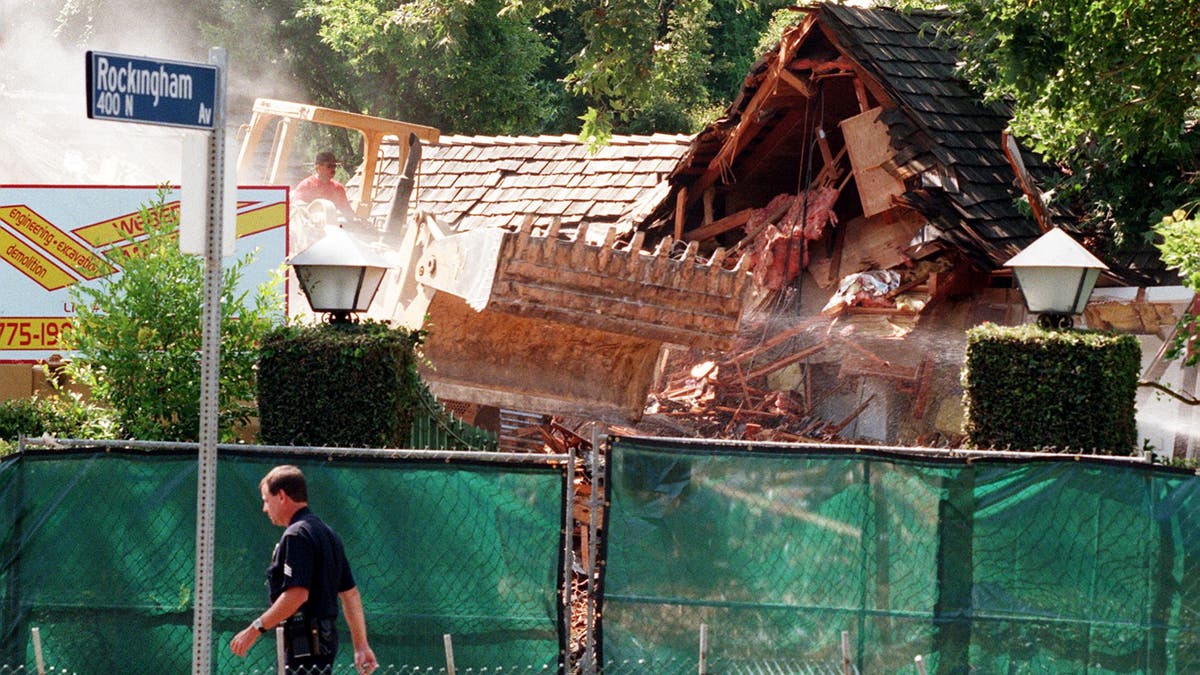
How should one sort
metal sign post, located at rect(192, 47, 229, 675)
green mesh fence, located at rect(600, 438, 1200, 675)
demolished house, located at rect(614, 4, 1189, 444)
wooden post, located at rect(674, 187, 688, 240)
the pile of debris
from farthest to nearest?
wooden post, located at rect(674, 187, 688, 240), the pile of debris, demolished house, located at rect(614, 4, 1189, 444), green mesh fence, located at rect(600, 438, 1200, 675), metal sign post, located at rect(192, 47, 229, 675)

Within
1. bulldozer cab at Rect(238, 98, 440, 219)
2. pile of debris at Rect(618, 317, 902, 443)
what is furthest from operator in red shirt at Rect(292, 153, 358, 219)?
pile of debris at Rect(618, 317, 902, 443)

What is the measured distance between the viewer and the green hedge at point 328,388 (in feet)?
28.9

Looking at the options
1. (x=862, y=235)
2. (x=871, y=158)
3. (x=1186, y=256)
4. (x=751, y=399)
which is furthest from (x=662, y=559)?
(x=862, y=235)

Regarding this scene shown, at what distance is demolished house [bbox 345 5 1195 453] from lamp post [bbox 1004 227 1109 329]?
299 centimetres

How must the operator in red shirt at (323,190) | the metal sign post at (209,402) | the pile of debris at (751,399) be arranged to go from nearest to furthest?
1. the metal sign post at (209,402)
2. the pile of debris at (751,399)
3. the operator in red shirt at (323,190)

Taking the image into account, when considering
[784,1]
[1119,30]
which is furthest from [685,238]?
[784,1]

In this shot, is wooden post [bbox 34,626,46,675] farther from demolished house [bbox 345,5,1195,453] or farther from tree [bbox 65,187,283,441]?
demolished house [bbox 345,5,1195,453]

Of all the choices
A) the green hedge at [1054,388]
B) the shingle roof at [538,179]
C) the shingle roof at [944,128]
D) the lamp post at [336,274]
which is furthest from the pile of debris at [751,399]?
the lamp post at [336,274]

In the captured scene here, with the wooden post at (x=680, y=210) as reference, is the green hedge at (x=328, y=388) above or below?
below

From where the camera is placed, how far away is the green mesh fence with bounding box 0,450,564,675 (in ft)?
25.5

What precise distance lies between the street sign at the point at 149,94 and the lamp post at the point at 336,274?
3.80 m

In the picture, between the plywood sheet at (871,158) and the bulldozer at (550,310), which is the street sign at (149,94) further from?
the plywood sheet at (871,158)

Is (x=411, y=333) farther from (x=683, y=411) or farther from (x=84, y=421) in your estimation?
(x=683, y=411)

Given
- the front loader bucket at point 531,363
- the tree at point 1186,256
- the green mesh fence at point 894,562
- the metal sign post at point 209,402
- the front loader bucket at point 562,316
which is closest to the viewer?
the metal sign post at point 209,402
